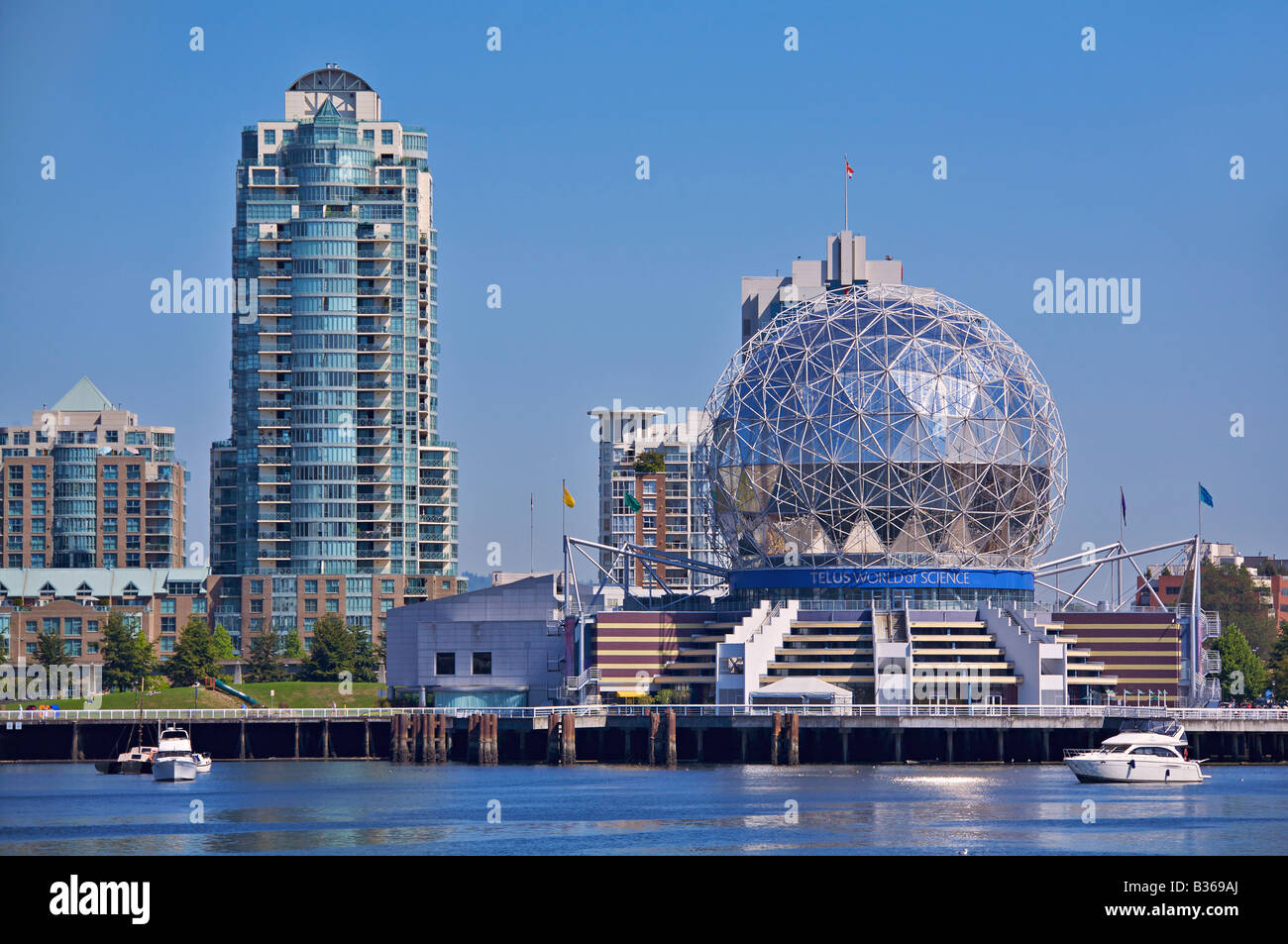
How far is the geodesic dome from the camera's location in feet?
504

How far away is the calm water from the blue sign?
25292mm

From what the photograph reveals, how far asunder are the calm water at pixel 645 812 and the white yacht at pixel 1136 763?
1810 millimetres

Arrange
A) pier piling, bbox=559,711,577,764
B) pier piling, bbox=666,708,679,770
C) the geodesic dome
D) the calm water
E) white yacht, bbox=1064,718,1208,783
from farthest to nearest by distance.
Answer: the geodesic dome
pier piling, bbox=559,711,577,764
pier piling, bbox=666,708,679,770
white yacht, bbox=1064,718,1208,783
the calm water

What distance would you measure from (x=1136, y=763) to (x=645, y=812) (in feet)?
120

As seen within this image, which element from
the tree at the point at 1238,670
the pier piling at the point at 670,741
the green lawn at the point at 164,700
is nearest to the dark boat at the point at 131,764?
the pier piling at the point at 670,741

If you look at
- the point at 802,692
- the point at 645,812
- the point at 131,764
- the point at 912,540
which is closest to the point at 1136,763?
the point at 802,692

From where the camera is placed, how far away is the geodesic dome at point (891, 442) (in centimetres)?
15375

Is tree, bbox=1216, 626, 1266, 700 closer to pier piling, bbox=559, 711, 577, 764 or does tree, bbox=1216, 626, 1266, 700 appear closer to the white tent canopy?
the white tent canopy

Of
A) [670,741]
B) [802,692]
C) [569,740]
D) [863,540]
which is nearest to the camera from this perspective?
[670,741]

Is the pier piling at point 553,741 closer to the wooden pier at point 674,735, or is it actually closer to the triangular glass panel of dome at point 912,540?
the wooden pier at point 674,735

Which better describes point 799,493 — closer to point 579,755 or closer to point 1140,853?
point 579,755

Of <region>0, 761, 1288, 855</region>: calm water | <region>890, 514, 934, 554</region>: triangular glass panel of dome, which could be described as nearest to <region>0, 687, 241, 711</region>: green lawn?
<region>0, 761, 1288, 855</region>: calm water

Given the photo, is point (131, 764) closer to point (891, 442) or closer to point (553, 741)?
point (553, 741)

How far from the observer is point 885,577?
155 meters
